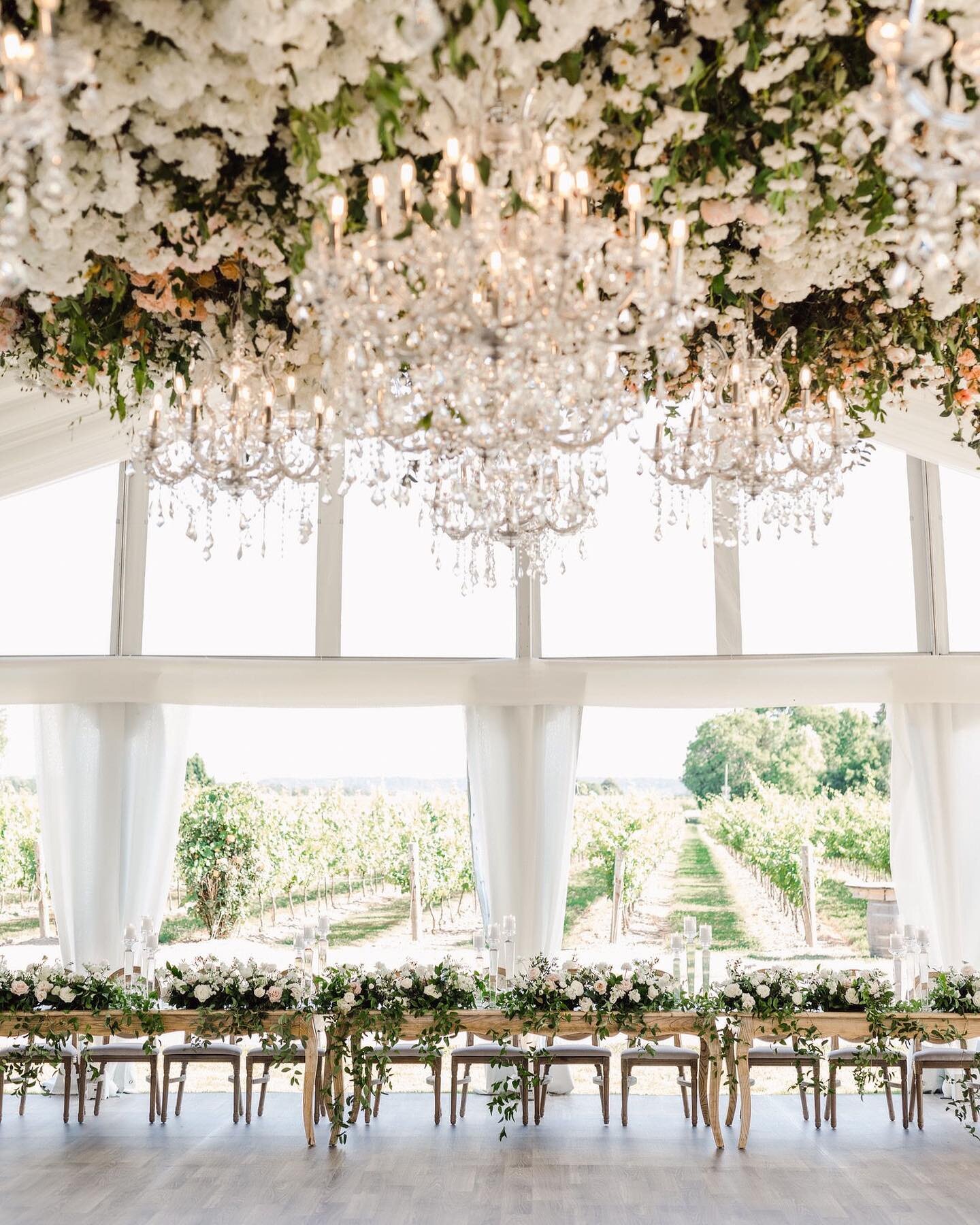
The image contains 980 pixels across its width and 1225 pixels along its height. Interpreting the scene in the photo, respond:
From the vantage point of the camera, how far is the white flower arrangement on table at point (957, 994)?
6.78 metres

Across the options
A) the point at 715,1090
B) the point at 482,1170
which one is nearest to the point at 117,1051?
the point at 482,1170

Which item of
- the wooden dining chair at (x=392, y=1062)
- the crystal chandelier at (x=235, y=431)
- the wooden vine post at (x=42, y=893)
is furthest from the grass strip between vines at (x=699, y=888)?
the crystal chandelier at (x=235, y=431)

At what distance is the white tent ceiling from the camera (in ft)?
21.2

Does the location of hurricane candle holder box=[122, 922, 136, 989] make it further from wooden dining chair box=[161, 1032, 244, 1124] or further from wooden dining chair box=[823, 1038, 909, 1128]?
wooden dining chair box=[823, 1038, 909, 1128]

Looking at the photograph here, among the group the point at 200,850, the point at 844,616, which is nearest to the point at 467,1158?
the point at 200,850

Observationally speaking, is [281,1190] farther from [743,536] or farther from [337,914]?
[743,536]

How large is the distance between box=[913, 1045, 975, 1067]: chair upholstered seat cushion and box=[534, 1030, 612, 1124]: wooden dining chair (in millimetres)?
1863

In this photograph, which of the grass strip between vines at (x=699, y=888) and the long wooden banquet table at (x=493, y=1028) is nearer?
the long wooden banquet table at (x=493, y=1028)

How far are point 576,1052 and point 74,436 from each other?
16.5 feet

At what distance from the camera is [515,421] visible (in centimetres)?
391

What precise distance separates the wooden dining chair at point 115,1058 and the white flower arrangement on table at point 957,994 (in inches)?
184

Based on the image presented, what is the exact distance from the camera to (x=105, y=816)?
8.47m

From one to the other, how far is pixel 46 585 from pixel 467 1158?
17.3ft

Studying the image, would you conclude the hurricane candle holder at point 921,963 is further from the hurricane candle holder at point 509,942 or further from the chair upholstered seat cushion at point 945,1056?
the hurricane candle holder at point 509,942
